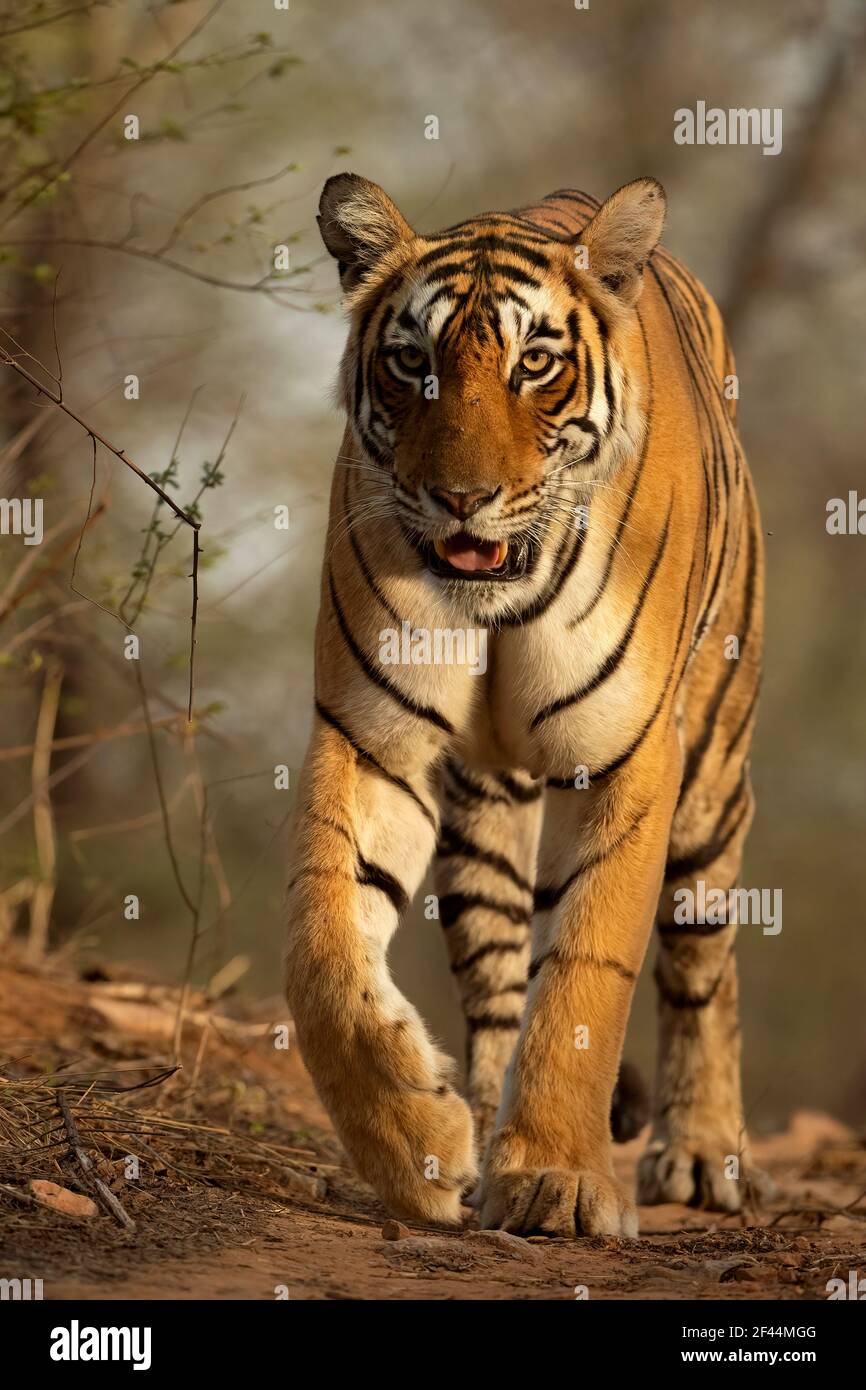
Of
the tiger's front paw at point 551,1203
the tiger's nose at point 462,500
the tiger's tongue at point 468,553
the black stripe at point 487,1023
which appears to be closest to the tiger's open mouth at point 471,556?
the tiger's tongue at point 468,553

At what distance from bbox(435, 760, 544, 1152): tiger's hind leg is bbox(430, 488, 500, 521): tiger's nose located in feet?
4.65

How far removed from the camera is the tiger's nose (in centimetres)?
357

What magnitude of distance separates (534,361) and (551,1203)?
5.76 feet

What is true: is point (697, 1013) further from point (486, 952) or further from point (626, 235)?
point (626, 235)

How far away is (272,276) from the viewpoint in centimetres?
489

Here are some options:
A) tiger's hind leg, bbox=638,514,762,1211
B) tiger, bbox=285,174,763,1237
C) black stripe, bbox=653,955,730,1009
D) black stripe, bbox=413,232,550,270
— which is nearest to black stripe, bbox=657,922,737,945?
tiger's hind leg, bbox=638,514,762,1211

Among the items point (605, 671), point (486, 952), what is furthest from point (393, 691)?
point (486, 952)

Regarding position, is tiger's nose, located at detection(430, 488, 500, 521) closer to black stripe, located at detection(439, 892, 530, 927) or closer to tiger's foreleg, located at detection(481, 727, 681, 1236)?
tiger's foreleg, located at detection(481, 727, 681, 1236)

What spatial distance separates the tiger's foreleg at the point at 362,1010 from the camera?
11.7ft

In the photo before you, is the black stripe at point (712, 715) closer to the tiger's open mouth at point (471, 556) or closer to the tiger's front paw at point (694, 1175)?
the tiger's front paw at point (694, 1175)

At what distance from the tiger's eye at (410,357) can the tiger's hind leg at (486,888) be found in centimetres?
136
